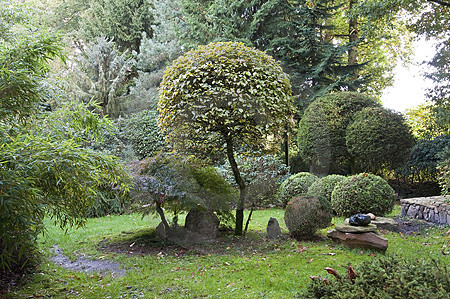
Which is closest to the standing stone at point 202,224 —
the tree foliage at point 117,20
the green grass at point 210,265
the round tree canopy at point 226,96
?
the green grass at point 210,265

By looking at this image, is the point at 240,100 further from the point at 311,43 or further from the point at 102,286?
the point at 311,43

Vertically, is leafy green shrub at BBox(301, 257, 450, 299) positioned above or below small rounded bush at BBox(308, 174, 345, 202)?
below

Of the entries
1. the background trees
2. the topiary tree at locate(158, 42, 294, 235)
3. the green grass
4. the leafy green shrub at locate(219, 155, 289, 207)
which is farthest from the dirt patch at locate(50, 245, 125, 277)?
the leafy green shrub at locate(219, 155, 289, 207)

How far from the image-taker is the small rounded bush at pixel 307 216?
16.1 feet

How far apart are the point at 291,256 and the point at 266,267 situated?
0.54 meters

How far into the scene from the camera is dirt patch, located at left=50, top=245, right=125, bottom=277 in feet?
13.0

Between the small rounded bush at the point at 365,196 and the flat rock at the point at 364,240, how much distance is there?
181 cm

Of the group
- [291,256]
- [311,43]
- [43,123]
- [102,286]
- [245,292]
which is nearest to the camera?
[245,292]

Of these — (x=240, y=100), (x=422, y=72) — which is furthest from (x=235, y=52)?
(x=422, y=72)

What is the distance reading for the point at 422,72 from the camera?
841 centimetres

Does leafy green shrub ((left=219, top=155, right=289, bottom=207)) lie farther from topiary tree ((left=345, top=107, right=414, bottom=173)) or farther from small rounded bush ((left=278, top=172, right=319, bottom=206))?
topiary tree ((left=345, top=107, right=414, bottom=173))

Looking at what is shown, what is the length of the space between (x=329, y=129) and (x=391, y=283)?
7519 millimetres

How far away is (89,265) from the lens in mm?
4230

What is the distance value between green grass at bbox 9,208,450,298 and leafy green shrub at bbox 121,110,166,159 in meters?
4.50
